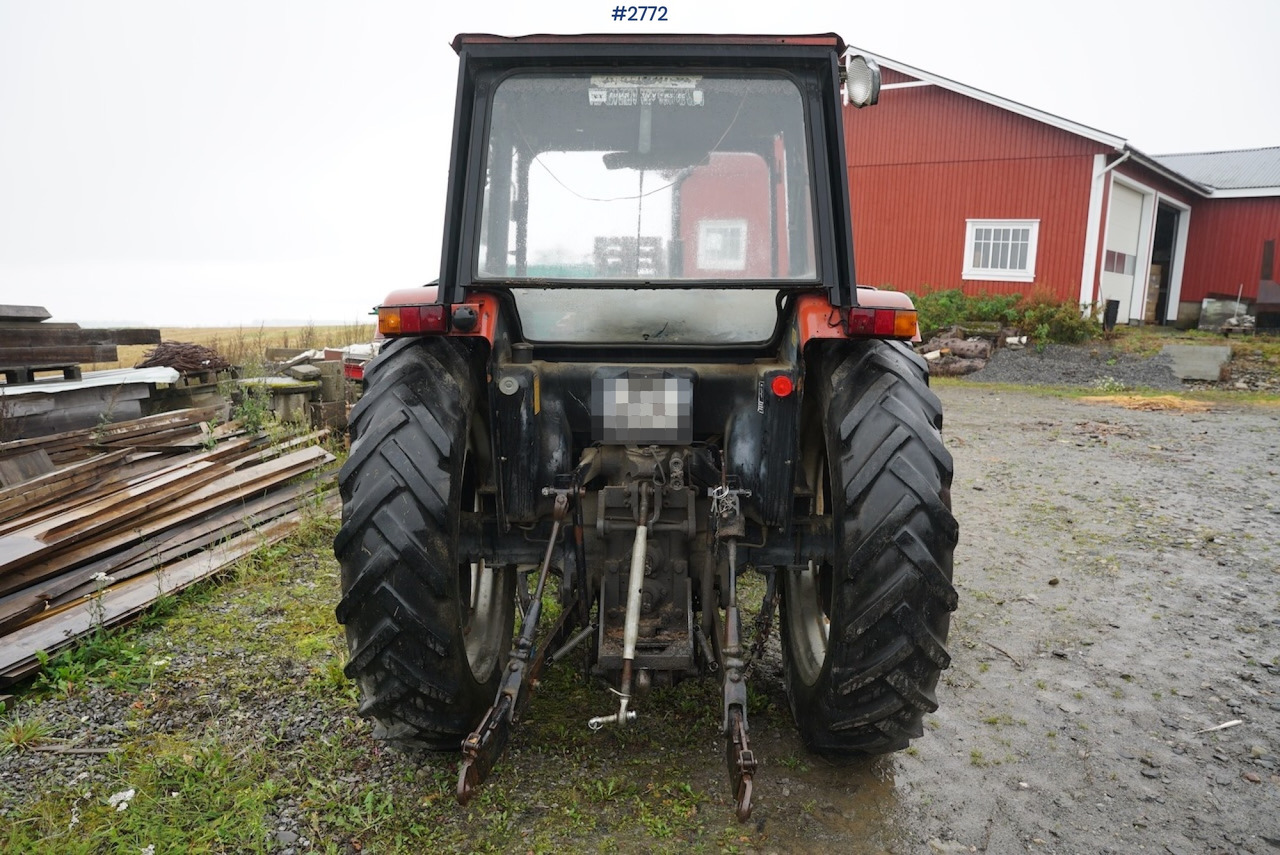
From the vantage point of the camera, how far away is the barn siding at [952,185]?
55.7 feet

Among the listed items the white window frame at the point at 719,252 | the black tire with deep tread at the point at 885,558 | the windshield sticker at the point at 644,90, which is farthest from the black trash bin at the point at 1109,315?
the windshield sticker at the point at 644,90

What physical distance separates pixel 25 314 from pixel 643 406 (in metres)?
7.25

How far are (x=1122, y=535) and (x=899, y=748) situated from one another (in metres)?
3.84

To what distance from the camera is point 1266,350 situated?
591 inches

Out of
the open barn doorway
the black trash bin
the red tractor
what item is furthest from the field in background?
the open barn doorway

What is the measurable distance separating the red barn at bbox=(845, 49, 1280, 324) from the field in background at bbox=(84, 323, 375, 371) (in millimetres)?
10374

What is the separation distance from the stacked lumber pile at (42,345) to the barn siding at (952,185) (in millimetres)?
14414

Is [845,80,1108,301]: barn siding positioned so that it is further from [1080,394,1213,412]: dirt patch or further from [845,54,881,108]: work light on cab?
[845,54,881,108]: work light on cab

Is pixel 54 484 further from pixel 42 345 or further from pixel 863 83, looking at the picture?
pixel 863 83

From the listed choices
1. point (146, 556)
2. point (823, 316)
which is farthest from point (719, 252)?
point (146, 556)

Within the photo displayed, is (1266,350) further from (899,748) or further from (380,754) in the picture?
(380,754)

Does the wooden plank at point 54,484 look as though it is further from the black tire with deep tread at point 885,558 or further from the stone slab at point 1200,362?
the stone slab at point 1200,362

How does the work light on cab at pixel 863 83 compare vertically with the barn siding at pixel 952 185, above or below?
below

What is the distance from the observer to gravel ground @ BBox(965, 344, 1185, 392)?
45.1 ft
